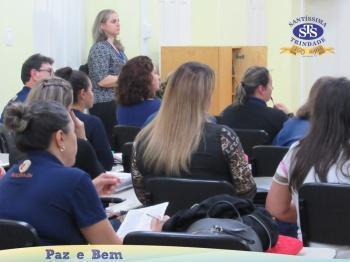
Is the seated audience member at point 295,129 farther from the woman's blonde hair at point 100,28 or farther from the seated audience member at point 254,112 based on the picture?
the woman's blonde hair at point 100,28

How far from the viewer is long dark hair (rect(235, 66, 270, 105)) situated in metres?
5.29

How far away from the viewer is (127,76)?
5465 millimetres

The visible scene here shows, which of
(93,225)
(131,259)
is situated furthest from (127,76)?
(131,259)

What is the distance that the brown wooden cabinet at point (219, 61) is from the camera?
850 cm

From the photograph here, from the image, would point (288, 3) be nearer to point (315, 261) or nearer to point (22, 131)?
point (22, 131)

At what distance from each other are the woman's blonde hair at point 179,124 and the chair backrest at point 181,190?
0.65ft

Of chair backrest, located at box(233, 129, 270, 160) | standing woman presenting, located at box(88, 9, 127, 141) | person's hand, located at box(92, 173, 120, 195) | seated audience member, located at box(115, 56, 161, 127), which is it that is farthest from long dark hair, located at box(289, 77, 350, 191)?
standing woman presenting, located at box(88, 9, 127, 141)

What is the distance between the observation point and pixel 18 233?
2.37 metres

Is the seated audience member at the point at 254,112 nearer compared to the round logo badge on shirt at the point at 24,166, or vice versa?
the round logo badge on shirt at the point at 24,166

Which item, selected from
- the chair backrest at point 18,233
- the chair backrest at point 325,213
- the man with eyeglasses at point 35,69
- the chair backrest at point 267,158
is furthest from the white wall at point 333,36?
the chair backrest at point 18,233

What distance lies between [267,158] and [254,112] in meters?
0.99

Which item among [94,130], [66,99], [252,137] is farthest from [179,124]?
[252,137]

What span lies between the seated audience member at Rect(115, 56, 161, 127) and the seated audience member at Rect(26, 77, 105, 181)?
1602 mm

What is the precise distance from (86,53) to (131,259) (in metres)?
6.56
